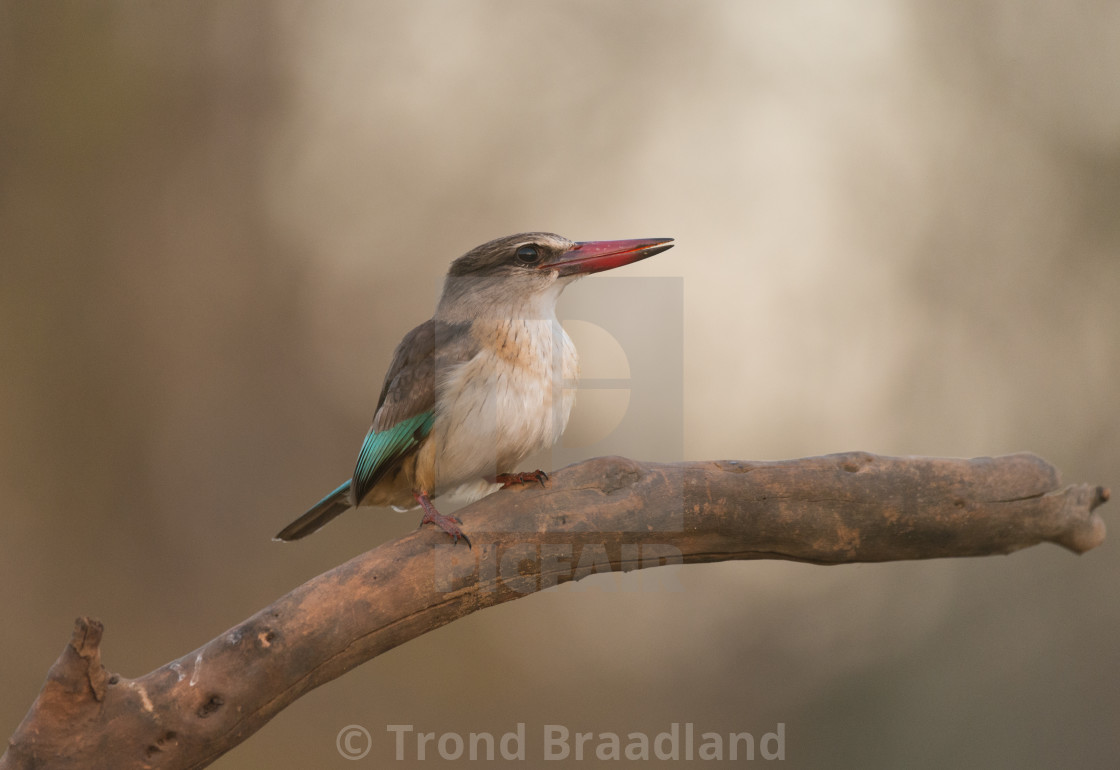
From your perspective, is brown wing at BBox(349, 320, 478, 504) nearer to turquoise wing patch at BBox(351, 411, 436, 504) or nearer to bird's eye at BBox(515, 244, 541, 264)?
turquoise wing patch at BBox(351, 411, 436, 504)

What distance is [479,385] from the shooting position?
92.2 inches

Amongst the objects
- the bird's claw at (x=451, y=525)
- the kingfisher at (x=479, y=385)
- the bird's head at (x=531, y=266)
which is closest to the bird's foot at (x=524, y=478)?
the kingfisher at (x=479, y=385)

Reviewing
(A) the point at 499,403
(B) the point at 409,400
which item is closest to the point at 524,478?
(A) the point at 499,403

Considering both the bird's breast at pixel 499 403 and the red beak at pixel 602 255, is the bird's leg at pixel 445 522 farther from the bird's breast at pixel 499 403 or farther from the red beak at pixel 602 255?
the red beak at pixel 602 255

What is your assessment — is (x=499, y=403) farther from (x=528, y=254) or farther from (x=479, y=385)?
(x=528, y=254)

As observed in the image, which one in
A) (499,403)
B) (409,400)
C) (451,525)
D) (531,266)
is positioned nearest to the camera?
(451,525)

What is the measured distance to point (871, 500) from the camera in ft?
7.73

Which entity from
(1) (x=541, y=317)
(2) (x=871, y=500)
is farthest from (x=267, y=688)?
(2) (x=871, y=500)

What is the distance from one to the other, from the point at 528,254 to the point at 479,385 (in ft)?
1.52

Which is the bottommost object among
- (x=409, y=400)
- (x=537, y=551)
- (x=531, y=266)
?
(x=537, y=551)

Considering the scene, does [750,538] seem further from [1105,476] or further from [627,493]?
[1105,476]

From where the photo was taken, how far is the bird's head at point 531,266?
254 centimetres

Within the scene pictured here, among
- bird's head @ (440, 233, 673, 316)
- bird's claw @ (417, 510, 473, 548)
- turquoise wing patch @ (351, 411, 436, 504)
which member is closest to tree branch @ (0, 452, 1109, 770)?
bird's claw @ (417, 510, 473, 548)

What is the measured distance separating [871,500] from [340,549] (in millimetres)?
3268
